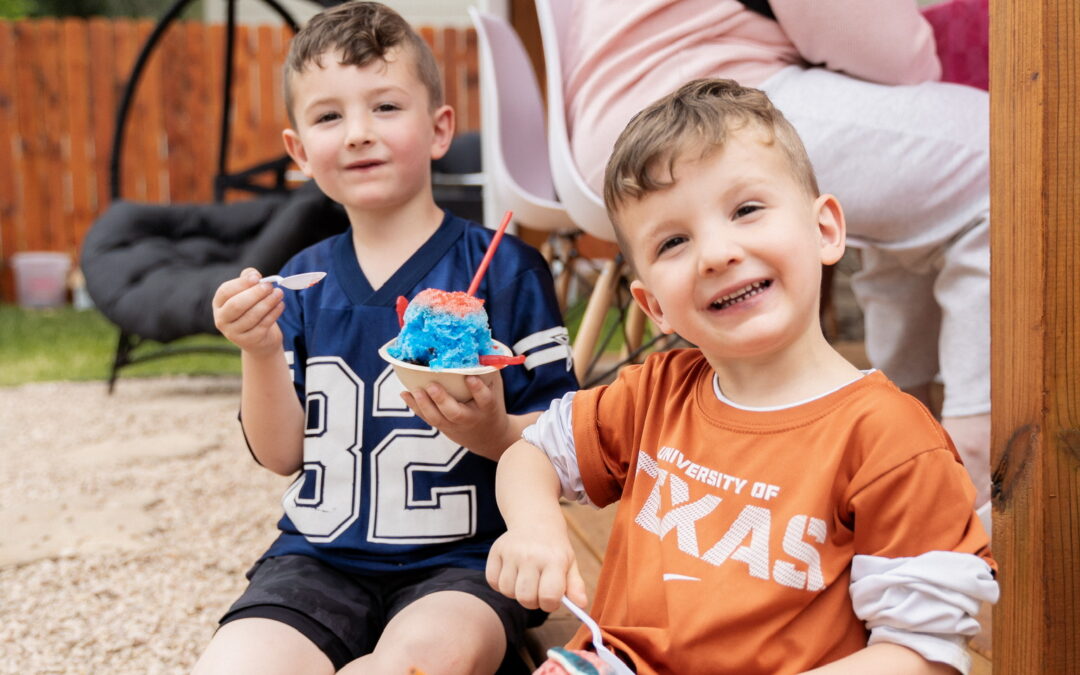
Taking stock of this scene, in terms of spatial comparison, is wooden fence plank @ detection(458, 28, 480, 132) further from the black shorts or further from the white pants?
the black shorts

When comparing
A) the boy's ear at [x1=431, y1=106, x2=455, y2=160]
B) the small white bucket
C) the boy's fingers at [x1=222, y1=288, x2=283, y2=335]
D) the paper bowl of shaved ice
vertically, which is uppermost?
the boy's ear at [x1=431, y1=106, x2=455, y2=160]

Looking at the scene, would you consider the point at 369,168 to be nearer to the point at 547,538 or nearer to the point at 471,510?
the point at 471,510

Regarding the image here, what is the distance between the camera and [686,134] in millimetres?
911

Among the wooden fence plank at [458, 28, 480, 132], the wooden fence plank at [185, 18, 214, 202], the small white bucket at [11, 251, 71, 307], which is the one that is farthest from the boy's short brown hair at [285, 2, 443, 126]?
the wooden fence plank at [185, 18, 214, 202]

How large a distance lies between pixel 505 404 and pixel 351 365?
0.21 metres

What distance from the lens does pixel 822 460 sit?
85 centimetres

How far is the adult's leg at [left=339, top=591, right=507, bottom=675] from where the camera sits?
3.61 ft

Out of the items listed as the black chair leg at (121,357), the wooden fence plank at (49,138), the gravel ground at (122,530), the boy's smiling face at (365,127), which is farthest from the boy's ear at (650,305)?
the wooden fence plank at (49,138)

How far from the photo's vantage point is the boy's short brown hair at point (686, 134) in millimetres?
910

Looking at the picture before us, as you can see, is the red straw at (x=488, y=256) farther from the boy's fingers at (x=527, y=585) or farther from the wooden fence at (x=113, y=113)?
the wooden fence at (x=113, y=113)

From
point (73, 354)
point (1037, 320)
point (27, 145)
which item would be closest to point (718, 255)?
point (1037, 320)

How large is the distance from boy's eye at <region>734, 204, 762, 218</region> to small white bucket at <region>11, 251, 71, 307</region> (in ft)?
23.3

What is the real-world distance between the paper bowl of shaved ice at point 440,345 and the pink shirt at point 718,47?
0.67 metres

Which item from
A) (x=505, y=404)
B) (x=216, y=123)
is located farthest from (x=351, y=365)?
(x=216, y=123)
